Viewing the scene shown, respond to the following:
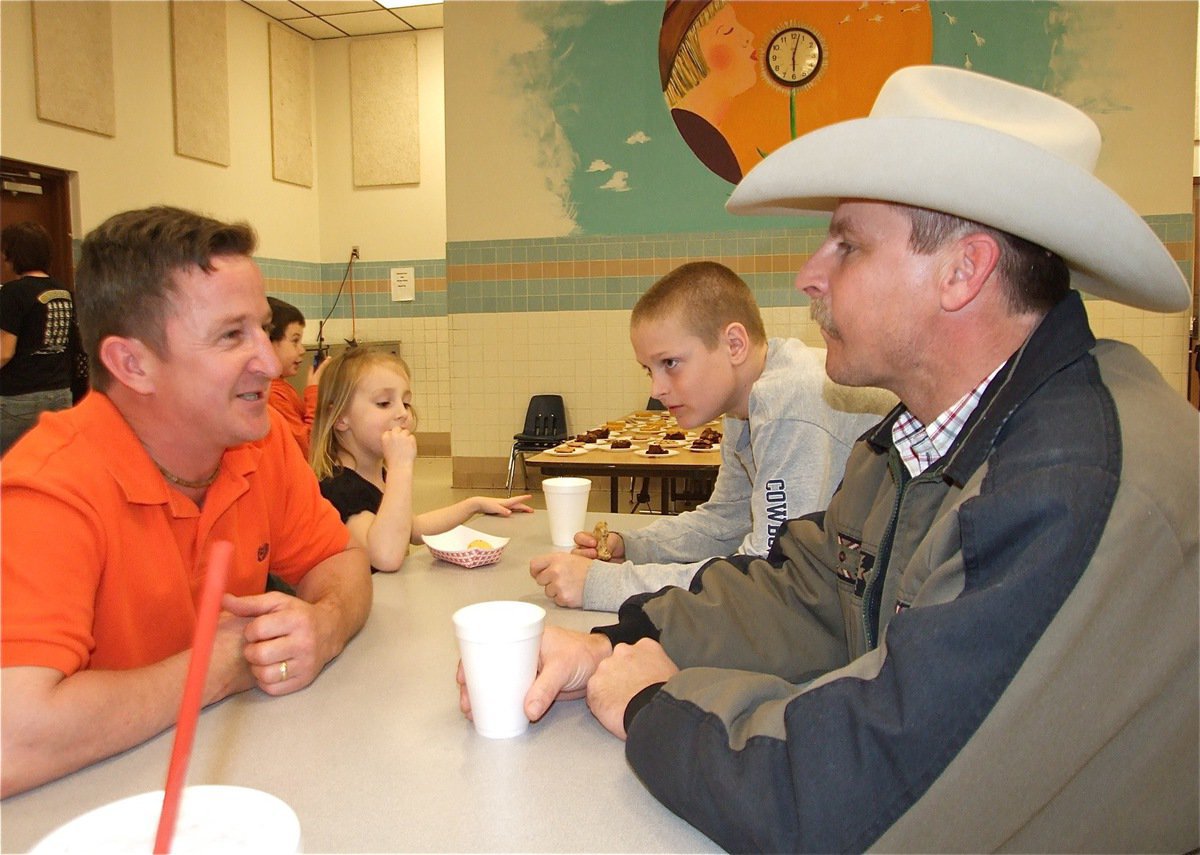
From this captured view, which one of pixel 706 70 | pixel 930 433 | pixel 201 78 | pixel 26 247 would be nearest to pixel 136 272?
pixel 930 433

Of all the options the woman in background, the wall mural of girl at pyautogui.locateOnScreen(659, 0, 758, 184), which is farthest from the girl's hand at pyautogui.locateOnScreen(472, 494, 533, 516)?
the wall mural of girl at pyautogui.locateOnScreen(659, 0, 758, 184)

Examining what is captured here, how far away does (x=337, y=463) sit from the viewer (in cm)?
267

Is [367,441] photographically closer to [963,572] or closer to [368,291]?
[963,572]

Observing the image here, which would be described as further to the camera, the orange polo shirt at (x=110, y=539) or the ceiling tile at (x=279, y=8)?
the ceiling tile at (x=279, y=8)

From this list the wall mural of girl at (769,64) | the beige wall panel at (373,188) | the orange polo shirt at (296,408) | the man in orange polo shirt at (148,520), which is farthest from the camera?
the beige wall panel at (373,188)

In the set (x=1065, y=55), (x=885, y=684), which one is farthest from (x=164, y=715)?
(x=1065, y=55)

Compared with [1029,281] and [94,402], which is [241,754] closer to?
[94,402]

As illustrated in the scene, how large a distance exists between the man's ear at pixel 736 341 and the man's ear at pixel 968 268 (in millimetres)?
1211

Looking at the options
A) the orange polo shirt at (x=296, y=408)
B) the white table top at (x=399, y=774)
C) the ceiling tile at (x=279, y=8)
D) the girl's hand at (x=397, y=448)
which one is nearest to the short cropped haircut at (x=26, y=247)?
the orange polo shirt at (x=296, y=408)

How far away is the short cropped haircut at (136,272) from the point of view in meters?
1.50

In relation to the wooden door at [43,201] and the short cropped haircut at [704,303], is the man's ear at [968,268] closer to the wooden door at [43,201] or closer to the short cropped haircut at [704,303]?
the short cropped haircut at [704,303]

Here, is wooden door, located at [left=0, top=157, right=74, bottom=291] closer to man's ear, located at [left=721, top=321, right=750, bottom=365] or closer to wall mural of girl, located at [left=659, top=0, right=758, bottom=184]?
wall mural of girl, located at [left=659, top=0, right=758, bottom=184]

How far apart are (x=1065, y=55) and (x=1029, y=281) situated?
6025 mm

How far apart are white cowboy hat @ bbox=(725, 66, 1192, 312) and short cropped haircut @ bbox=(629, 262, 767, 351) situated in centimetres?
108
